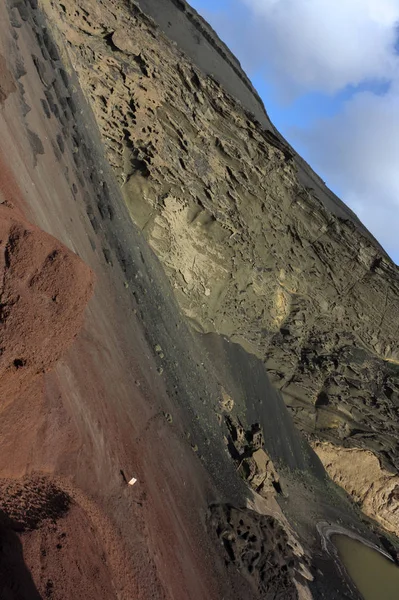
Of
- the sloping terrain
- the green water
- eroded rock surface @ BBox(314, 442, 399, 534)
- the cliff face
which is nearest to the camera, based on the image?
the sloping terrain

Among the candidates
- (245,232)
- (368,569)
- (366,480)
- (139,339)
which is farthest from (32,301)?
(366,480)

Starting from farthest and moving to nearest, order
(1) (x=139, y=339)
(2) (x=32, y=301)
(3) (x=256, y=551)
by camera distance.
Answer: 1. (1) (x=139, y=339)
2. (3) (x=256, y=551)
3. (2) (x=32, y=301)

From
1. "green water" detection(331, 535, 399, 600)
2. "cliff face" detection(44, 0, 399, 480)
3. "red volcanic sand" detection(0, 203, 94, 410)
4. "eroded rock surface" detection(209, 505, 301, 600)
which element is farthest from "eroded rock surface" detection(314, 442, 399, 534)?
"red volcanic sand" detection(0, 203, 94, 410)

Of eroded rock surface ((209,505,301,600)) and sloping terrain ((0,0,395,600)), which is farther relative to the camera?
eroded rock surface ((209,505,301,600))

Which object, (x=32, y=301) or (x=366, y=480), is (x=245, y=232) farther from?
(x=32, y=301)

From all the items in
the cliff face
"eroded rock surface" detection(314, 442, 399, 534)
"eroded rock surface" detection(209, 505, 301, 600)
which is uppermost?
the cliff face

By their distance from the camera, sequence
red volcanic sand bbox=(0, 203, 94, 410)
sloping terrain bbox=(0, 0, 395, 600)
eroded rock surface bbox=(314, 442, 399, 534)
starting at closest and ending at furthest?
red volcanic sand bbox=(0, 203, 94, 410), sloping terrain bbox=(0, 0, 395, 600), eroded rock surface bbox=(314, 442, 399, 534)

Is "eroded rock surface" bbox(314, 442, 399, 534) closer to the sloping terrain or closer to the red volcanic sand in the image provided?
the sloping terrain
